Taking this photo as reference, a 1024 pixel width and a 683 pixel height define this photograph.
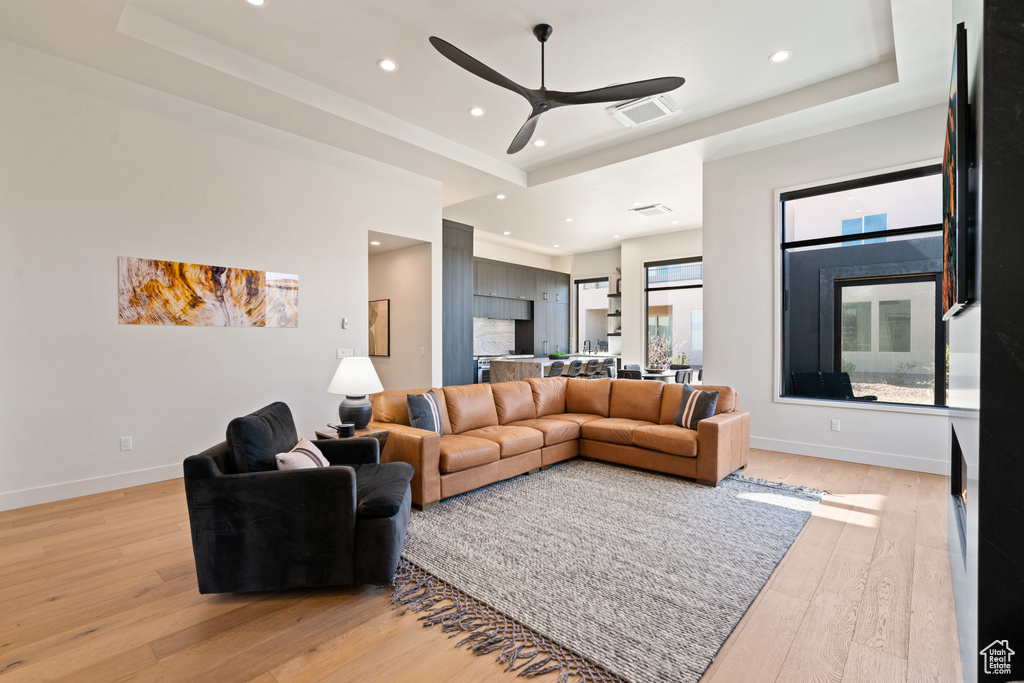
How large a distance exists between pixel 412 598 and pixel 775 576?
5.94ft

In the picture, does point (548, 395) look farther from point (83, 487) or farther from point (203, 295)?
point (83, 487)

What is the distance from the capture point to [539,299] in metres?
10.5

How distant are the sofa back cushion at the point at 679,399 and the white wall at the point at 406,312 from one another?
3.06 metres

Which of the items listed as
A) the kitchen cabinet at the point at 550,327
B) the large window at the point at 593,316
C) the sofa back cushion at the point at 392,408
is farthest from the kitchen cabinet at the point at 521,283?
the sofa back cushion at the point at 392,408

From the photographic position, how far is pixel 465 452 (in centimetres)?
350

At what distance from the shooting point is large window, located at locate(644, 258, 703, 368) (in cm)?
904

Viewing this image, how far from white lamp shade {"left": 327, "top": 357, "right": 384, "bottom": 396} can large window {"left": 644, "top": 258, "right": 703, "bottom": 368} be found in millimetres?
7021

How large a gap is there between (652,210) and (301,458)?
660cm

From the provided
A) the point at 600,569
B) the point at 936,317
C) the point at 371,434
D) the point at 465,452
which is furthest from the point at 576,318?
the point at 600,569

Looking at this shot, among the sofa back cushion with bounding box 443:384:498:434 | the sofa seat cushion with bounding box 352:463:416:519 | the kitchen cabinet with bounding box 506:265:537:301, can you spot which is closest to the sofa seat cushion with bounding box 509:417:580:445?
the sofa back cushion with bounding box 443:384:498:434

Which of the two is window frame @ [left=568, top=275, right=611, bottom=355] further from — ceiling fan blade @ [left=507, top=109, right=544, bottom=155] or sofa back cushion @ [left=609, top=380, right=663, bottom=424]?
ceiling fan blade @ [left=507, top=109, right=544, bottom=155]

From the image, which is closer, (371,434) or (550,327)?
(371,434)

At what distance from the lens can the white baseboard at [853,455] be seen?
4227 mm

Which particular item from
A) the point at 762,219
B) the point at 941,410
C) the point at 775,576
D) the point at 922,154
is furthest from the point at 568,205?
the point at 775,576
